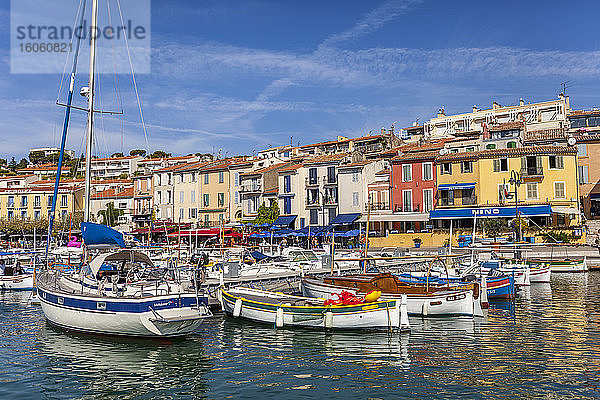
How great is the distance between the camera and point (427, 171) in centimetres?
6450

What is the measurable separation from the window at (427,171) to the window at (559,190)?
12389mm

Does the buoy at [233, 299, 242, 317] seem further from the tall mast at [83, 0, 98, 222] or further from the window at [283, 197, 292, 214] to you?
the window at [283, 197, 292, 214]

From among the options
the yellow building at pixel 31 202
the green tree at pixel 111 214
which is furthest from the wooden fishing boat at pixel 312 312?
the yellow building at pixel 31 202

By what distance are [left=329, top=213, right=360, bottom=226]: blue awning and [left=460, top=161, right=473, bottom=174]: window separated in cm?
1254

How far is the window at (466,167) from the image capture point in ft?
202

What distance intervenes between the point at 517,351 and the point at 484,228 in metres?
39.5

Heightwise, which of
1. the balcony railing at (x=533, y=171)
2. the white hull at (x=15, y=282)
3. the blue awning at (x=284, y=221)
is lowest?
the white hull at (x=15, y=282)

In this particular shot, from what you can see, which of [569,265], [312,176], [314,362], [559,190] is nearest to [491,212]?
[559,190]

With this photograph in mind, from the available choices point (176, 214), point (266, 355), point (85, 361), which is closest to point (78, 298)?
point (85, 361)

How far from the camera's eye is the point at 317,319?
23297 millimetres

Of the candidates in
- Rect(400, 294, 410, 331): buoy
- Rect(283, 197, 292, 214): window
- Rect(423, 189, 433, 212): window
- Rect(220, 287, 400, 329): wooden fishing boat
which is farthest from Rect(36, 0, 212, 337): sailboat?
Rect(283, 197, 292, 214): window

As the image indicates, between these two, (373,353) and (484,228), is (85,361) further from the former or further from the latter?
(484,228)

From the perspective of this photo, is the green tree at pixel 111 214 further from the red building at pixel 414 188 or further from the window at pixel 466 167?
the window at pixel 466 167

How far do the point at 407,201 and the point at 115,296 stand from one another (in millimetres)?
47790
